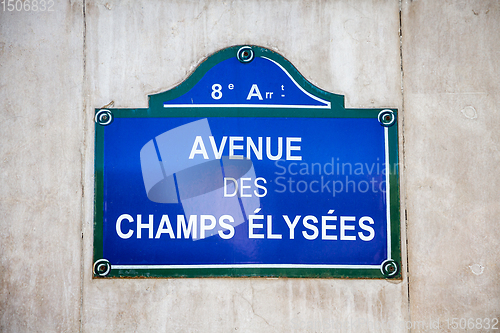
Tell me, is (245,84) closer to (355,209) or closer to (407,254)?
(355,209)

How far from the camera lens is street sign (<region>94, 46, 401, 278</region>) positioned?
2.18 m

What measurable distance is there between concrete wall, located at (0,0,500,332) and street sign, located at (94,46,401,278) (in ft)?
0.32

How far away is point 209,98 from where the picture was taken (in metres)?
2.25

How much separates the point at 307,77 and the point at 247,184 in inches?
33.5

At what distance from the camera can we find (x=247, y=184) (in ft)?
7.25

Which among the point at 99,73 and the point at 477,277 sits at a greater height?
the point at 99,73

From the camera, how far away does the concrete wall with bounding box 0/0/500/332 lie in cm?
217

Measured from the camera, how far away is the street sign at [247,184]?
218 centimetres

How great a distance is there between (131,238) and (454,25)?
2.65m

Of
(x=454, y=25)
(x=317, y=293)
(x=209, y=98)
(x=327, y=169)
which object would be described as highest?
(x=454, y=25)

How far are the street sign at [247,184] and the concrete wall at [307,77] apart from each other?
3.8 inches

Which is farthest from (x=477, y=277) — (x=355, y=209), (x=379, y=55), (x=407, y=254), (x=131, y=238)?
(x=131, y=238)

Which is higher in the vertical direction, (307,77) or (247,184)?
(307,77)

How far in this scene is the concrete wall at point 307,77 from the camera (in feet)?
7.13
